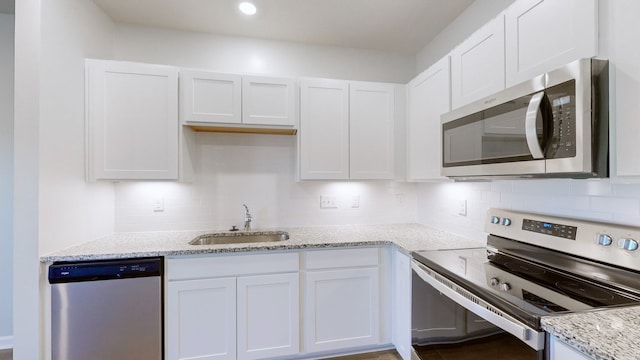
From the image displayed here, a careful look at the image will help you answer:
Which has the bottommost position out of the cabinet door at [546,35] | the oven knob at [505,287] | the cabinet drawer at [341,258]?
the cabinet drawer at [341,258]

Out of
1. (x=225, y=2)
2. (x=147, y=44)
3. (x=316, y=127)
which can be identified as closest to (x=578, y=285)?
(x=316, y=127)

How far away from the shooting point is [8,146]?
2.20 meters

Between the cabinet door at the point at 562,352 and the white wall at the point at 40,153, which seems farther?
the white wall at the point at 40,153

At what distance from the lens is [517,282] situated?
1222mm

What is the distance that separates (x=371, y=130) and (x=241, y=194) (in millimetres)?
1277

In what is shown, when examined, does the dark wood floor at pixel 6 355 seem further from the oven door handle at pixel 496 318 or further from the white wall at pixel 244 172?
the oven door handle at pixel 496 318

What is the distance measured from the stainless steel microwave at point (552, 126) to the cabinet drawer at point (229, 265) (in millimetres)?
1331

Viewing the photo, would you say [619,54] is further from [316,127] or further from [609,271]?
[316,127]

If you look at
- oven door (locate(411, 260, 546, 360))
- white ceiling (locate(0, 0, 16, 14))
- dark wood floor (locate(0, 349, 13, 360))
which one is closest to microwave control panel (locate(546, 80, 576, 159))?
oven door (locate(411, 260, 546, 360))

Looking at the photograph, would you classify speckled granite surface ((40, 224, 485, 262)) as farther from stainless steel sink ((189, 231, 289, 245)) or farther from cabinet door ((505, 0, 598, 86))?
cabinet door ((505, 0, 598, 86))

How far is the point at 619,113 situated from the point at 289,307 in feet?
6.33

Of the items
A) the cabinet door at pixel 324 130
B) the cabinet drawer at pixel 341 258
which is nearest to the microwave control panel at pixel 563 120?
the cabinet drawer at pixel 341 258

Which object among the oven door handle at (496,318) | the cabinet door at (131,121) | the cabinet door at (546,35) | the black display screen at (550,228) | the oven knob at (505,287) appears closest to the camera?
the oven door handle at (496,318)

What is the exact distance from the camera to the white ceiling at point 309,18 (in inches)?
80.2
